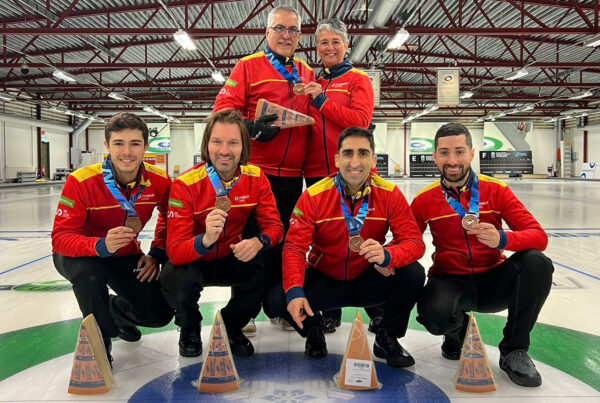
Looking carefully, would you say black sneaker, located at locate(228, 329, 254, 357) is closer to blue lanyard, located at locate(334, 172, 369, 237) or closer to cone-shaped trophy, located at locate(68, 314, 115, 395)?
cone-shaped trophy, located at locate(68, 314, 115, 395)

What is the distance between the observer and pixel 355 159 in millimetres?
2471

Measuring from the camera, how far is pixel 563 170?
3438cm

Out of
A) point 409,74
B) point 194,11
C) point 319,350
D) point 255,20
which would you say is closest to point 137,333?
point 319,350

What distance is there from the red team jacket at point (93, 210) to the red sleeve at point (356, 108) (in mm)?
1065

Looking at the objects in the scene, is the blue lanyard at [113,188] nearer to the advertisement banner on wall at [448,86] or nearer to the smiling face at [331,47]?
the smiling face at [331,47]

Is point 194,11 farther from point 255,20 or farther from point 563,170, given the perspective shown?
point 563,170

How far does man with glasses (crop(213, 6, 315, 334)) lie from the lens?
9.38 ft

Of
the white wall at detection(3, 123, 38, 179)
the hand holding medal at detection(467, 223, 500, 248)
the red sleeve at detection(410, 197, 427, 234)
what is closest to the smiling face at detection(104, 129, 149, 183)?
the red sleeve at detection(410, 197, 427, 234)

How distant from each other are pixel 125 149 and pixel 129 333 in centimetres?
112

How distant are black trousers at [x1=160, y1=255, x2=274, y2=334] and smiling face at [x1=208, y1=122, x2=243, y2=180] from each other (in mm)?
549

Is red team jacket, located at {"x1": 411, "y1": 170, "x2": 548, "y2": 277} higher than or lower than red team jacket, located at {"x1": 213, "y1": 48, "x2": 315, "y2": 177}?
lower

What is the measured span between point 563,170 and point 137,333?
37.6 meters

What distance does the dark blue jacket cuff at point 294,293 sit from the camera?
2.33m

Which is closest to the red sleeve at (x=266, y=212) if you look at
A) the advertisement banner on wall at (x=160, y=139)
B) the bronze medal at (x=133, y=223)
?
the bronze medal at (x=133, y=223)
